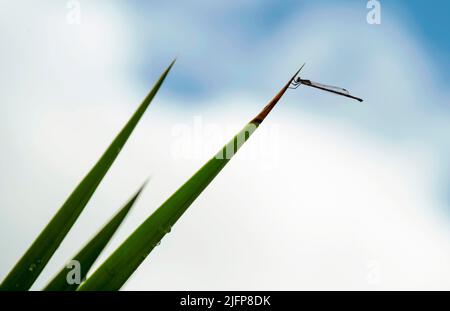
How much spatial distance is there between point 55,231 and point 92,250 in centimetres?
12

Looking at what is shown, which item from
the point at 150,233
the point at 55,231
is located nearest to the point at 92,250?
the point at 55,231

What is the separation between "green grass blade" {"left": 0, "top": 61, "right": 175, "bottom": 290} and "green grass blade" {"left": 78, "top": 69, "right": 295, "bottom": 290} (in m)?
0.16

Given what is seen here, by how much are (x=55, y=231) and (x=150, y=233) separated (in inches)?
12.8

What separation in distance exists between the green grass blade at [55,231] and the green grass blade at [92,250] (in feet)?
0.21

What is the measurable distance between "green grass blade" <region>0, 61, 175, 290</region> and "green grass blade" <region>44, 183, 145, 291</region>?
64 millimetres

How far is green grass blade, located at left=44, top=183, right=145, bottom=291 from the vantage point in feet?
3.79

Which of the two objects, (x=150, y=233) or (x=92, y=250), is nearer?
(x=150, y=233)

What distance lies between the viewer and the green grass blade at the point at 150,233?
42.0 inches

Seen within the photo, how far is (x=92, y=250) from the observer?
121 centimetres

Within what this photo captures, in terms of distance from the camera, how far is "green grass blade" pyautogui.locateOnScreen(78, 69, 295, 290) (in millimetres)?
1067

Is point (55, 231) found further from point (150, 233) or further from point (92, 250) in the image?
point (150, 233)

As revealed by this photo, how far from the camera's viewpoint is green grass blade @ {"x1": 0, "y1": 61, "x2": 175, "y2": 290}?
3.78 ft
